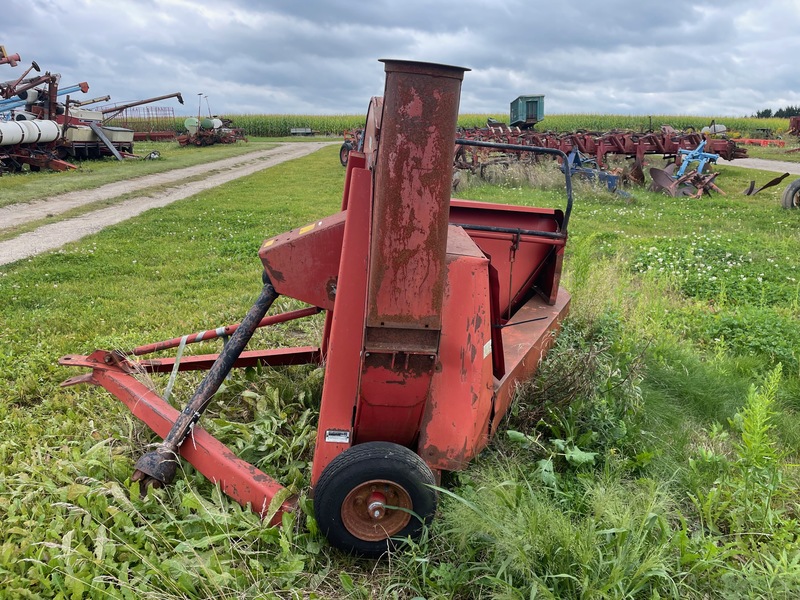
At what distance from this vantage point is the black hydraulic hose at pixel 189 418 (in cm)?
245

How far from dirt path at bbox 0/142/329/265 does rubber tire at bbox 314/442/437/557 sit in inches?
271

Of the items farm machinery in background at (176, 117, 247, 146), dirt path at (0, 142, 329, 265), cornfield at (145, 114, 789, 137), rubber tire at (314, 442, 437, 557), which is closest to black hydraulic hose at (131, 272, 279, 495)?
rubber tire at (314, 442, 437, 557)

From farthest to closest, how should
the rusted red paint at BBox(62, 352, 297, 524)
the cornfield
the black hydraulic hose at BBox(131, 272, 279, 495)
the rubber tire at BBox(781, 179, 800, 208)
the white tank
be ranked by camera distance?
the cornfield
the white tank
the rubber tire at BBox(781, 179, 800, 208)
the black hydraulic hose at BBox(131, 272, 279, 495)
the rusted red paint at BBox(62, 352, 297, 524)

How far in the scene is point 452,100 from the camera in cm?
180

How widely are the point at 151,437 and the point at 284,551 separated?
4.07 ft

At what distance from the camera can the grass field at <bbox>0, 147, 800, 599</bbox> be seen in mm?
2014

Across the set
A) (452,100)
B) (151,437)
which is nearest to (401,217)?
(452,100)

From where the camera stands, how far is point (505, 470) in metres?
2.52

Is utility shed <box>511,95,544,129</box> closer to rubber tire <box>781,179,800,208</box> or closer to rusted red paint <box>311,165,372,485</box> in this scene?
rubber tire <box>781,179,800,208</box>

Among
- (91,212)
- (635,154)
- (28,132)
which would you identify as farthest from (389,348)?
(28,132)

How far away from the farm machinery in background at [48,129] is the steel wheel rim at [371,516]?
1761 cm

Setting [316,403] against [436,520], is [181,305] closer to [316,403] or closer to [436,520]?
[316,403]

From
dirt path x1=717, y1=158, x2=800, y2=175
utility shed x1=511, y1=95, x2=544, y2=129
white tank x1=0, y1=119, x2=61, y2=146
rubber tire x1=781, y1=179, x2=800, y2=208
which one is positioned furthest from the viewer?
utility shed x1=511, y1=95, x2=544, y2=129

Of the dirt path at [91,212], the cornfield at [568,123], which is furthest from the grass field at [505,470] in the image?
Result: the cornfield at [568,123]
